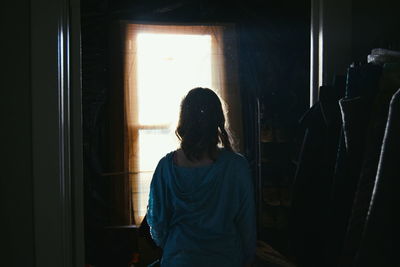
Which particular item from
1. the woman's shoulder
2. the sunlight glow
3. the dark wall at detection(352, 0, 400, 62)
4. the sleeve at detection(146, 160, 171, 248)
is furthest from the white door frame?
the sunlight glow

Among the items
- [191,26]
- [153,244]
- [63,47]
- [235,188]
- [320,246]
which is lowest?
[153,244]

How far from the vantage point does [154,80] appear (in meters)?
3.52

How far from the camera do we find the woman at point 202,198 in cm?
139

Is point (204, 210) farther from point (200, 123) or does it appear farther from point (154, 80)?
point (154, 80)

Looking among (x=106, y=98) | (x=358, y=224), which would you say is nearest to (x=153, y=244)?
(x=358, y=224)

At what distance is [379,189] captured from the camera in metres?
0.73

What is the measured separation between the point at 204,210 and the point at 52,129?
1.96 feet

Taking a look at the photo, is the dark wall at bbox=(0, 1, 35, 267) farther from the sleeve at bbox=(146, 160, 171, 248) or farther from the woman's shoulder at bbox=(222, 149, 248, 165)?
the woman's shoulder at bbox=(222, 149, 248, 165)

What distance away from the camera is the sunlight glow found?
11.5 feet

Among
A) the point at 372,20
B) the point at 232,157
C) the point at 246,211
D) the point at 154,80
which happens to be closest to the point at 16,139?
the point at 232,157

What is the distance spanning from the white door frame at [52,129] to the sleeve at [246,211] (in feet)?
2.02

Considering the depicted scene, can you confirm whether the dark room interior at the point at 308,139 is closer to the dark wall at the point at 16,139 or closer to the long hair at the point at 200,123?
the dark wall at the point at 16,139

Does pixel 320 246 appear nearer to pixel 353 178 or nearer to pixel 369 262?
pixel 353 178

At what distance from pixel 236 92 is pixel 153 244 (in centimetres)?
221
